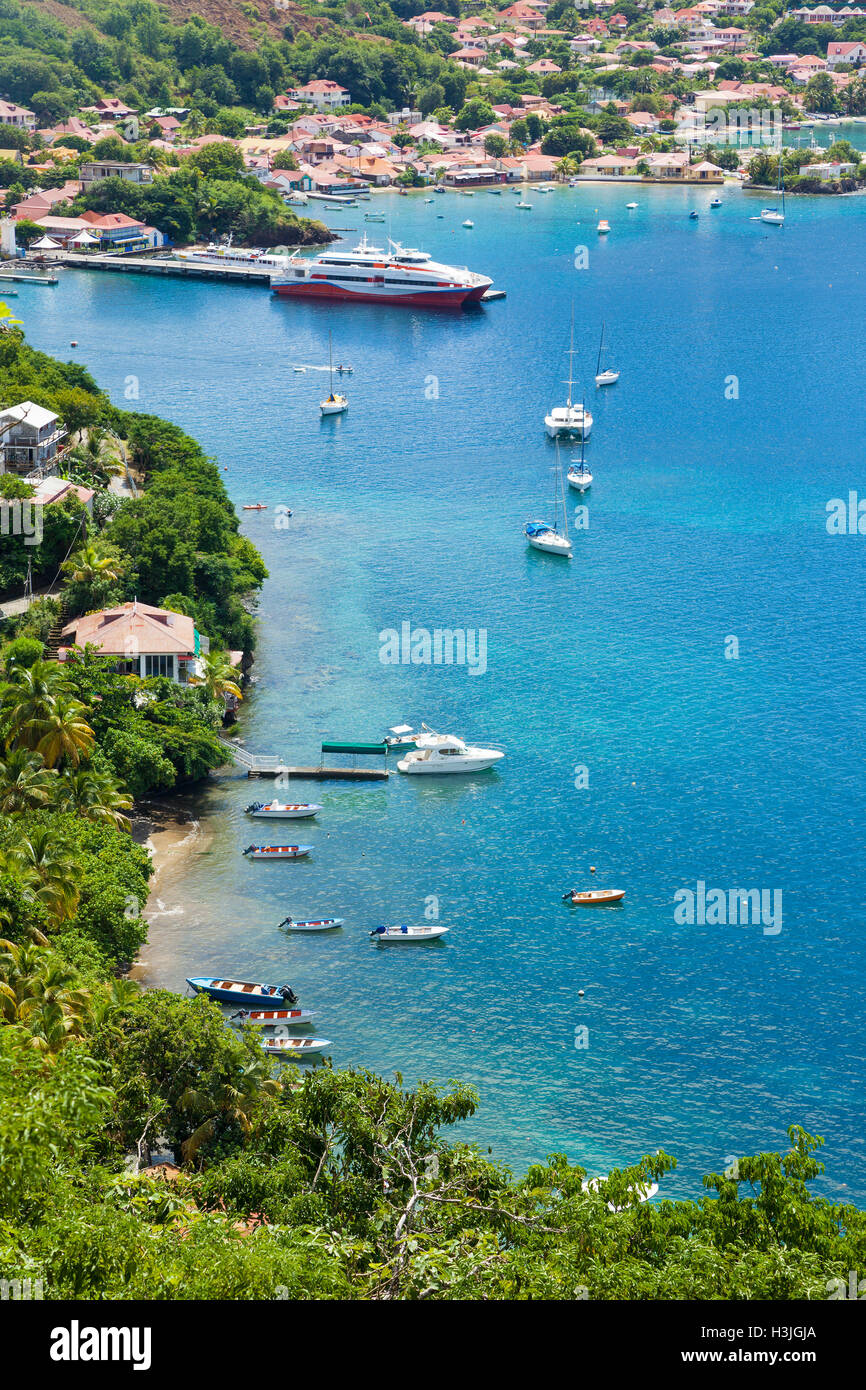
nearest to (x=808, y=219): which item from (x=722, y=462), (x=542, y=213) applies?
(x=542, y=213)

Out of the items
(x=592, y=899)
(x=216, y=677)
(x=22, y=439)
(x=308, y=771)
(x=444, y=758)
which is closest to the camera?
(x=592, y=899)

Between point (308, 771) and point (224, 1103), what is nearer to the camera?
point (224, 1103)

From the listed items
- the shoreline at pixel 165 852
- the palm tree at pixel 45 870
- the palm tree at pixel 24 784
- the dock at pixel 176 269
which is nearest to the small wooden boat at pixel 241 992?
the shoreline at pixel 165 852

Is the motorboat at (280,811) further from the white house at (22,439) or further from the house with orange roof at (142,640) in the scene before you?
the white house at (22,439)

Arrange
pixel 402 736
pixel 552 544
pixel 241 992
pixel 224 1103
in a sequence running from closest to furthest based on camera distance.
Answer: pixel 224 1103, pixel 241 992, pixel 402 736, pixel 552 544

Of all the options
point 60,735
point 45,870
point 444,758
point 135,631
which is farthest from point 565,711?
point 45,870

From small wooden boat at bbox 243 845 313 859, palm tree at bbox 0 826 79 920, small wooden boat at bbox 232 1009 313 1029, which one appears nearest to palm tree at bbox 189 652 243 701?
small wooden boat at bbox 243 845 313 859

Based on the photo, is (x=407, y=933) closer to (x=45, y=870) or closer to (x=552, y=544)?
(x=45, y=870)
